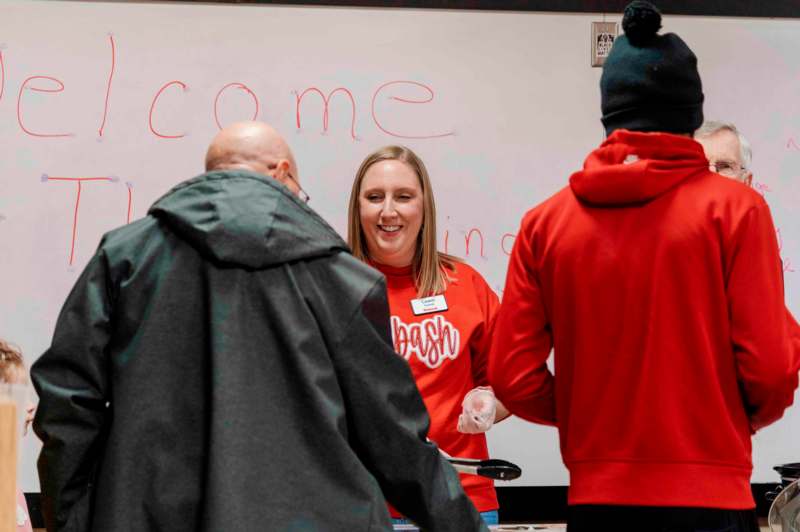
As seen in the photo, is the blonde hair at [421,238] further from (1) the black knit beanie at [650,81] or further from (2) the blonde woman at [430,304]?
(1) the black knit beanie at [650,81]

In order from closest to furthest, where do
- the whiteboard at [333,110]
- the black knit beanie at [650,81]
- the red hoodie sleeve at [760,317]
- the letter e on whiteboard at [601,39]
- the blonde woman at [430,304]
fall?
the red hoodie sleeve at [760,317] < the black knit beanie at [650,81] < the blonde woman at [430,304] < the whiteboard at [333,110] < the letter e on whiteboard at [601,39]

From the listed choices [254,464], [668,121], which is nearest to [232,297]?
[254,464]

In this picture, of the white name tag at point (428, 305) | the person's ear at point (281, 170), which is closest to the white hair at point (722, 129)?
the white name tag at point (428, 305)

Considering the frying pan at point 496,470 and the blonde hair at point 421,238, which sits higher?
the blonde hair at point 421,238

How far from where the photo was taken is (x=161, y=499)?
1498 millimetres

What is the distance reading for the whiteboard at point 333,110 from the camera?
3.06 m

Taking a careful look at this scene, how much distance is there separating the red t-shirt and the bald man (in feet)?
2.67

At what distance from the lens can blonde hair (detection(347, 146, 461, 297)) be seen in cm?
257

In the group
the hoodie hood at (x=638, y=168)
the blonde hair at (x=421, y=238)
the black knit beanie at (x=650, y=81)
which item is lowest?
the blonde hair at (x=421, y=238)

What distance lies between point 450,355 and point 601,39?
4.31ft

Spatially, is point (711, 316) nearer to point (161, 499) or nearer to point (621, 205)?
point (621, 205)

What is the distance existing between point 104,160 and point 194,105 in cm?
32

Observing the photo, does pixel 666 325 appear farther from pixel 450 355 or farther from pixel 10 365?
pixel 10 365

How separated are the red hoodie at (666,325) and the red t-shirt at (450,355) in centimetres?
68
